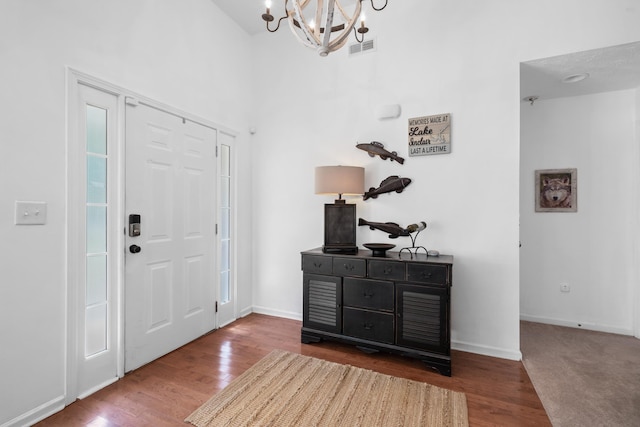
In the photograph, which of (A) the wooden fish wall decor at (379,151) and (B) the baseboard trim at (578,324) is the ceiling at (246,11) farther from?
(B) the baseboard trim at (578,324)

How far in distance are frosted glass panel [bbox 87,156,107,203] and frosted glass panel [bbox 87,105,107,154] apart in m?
0.07

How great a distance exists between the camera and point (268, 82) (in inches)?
146

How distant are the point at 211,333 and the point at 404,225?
227 centimetres

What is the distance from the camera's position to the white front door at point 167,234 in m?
2.41

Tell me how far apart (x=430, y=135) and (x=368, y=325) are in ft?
6.12

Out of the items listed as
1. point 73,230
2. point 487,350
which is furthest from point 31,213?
point 487,350

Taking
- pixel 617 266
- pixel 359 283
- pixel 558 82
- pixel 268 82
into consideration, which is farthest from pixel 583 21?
pixel 268 82

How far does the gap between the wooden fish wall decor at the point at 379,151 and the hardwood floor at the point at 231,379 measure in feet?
6.11

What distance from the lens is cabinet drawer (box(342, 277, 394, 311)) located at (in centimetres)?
258

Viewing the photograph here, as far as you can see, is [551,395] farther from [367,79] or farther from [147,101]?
[147,101]

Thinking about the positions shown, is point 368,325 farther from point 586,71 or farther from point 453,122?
point 586,71

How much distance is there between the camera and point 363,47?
3180 mm

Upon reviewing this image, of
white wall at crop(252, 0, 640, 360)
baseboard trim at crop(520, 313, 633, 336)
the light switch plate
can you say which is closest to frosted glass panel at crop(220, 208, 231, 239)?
white wall at crop(252, 0, 640, 360)

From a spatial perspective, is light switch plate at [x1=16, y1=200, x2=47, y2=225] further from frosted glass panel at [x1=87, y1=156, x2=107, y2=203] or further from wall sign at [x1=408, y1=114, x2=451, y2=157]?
wall sign at [x1=408, y1=114, x2=451, y2=157]
